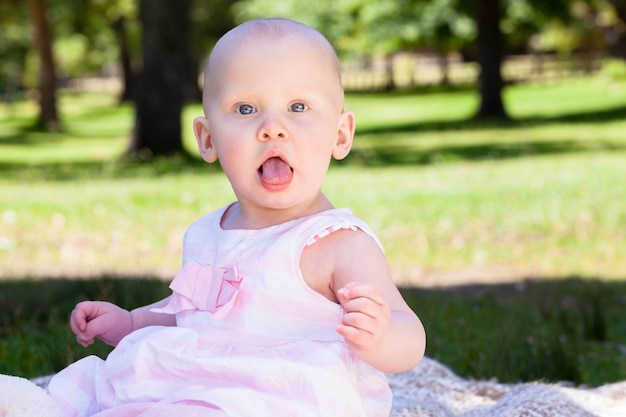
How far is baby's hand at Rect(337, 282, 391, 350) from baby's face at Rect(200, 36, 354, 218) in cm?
38

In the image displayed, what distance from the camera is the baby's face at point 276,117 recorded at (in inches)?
94.4

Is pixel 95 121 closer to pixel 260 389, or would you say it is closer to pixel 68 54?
pixel 68 54

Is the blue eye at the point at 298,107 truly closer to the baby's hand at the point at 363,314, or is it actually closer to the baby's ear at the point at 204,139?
the baby's ear at the point at 204,139

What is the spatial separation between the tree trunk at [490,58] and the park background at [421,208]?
0.05 m

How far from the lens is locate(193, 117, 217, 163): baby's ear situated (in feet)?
8.56

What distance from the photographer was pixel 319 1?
42344 mm

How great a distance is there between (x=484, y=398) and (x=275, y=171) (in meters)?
1.43

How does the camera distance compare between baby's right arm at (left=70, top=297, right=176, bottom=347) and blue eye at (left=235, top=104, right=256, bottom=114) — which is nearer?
blue eye at (left=235, top=104, right=256, bottom=114)

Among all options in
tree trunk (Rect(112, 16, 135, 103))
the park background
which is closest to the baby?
the park background

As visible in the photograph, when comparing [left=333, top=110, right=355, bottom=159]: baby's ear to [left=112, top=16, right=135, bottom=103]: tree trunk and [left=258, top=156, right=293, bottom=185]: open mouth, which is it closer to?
[left=258, top=156, right=293, bottom=185]: open mouth

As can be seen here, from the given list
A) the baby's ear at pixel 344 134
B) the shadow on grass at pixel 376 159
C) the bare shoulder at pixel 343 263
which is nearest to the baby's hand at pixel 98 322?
the bare shoulder at pixel 343 263

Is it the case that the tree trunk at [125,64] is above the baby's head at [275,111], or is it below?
below

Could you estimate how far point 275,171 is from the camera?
7.94ft

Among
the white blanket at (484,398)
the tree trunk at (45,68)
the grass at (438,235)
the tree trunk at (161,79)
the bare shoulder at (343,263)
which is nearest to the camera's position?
the bare shoulder at (343,263)
